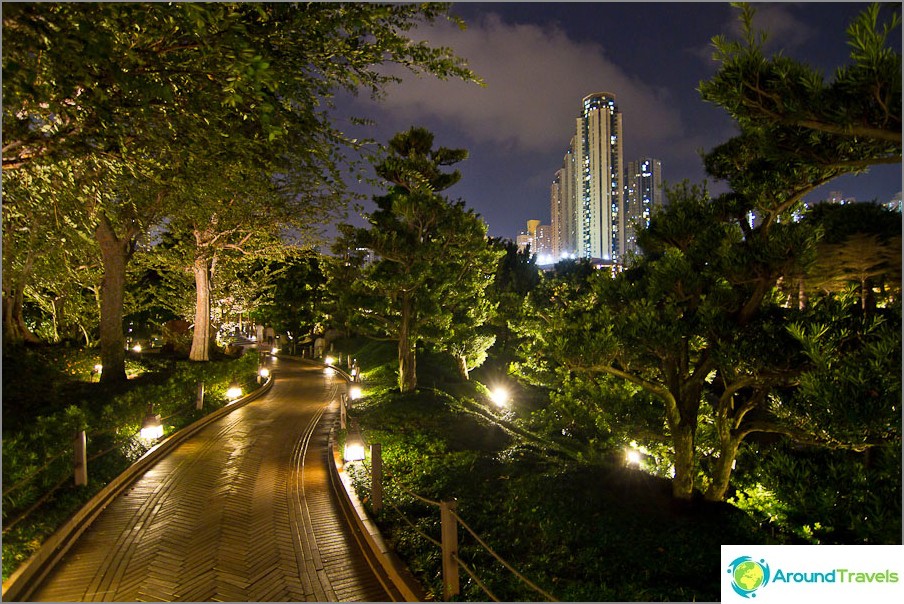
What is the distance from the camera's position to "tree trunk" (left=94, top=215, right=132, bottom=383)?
43.7 ft

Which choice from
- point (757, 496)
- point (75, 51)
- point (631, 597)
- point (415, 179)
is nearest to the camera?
point (75, 51)

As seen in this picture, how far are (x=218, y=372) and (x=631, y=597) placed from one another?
17.1 meters

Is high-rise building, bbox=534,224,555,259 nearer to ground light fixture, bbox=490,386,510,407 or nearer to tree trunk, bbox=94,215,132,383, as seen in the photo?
ground light fixture, bbox=490,386,510,407

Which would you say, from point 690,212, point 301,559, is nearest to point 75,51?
point 301,559

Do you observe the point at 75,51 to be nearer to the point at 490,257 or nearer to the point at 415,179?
the point at 415,179

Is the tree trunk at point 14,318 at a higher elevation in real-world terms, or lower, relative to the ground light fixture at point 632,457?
higher

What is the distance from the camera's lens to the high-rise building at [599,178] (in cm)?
11100

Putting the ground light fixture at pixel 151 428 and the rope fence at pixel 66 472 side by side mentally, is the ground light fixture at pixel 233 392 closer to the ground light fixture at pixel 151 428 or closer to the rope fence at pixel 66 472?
the rope fence at pixel 66 472

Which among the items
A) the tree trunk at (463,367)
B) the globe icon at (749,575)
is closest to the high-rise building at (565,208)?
the tree trunk at (463,367)

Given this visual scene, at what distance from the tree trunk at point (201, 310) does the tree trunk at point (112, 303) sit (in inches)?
164

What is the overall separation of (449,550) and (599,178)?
11997cm

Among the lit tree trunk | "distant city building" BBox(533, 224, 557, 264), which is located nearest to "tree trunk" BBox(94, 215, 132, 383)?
the lit tree trunk

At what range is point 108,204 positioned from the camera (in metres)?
6.55

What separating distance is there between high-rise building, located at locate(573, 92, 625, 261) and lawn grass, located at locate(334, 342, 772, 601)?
349 ft
